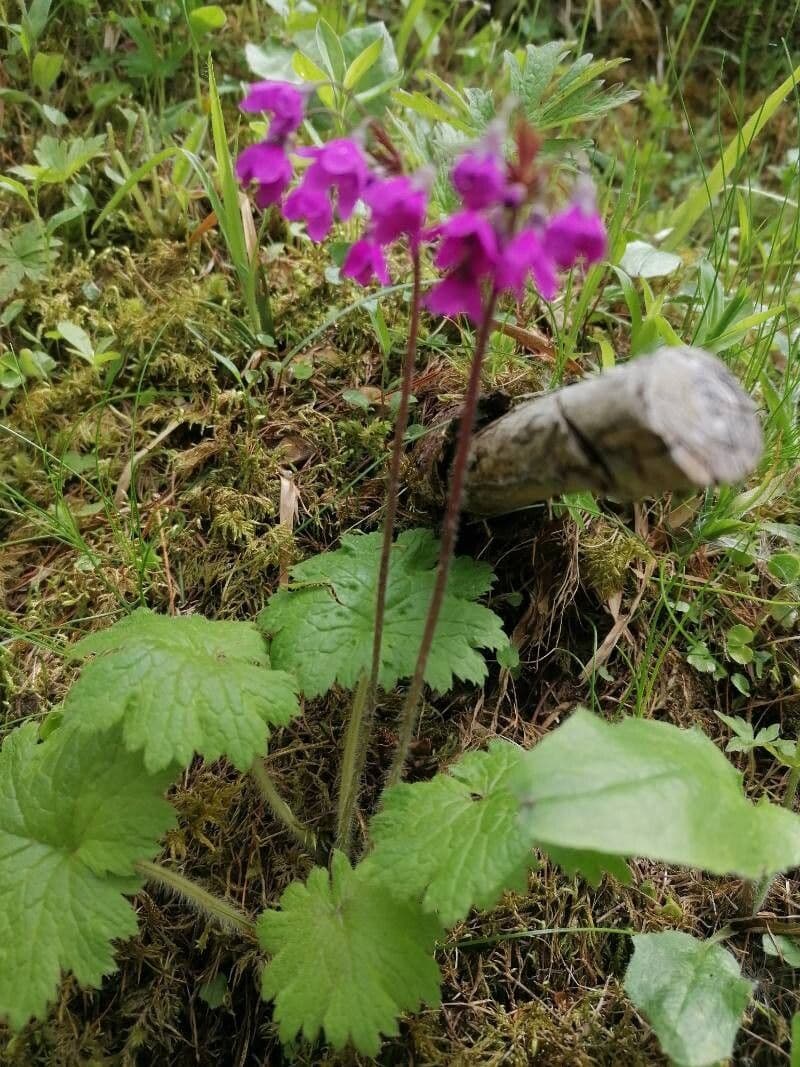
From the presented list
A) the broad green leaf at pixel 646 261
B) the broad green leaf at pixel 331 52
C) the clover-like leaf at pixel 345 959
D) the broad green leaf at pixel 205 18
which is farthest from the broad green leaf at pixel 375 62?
the clover-like leaf at pixel 345 959

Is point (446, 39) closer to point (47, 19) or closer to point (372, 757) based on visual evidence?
point (47, 19)

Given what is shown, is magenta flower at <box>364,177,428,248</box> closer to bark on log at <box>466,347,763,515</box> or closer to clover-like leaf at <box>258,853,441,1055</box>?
bark on log at <box>466,347,763,515</box>

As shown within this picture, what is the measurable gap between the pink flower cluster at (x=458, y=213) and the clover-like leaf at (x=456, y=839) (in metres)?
0.93

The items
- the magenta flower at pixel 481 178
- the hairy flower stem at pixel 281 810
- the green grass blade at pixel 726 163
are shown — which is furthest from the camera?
the green grass blade at pixel 726 163

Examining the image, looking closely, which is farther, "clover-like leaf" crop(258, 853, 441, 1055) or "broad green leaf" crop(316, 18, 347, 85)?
"broad green leaf" crop(316, 18, 347, 85)

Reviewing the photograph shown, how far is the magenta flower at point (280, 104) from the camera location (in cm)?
136

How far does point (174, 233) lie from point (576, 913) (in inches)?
96.3

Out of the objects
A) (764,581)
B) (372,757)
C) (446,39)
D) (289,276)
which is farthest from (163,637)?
(446,39)

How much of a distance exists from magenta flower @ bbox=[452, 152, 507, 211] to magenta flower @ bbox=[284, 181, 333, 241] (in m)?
0.31

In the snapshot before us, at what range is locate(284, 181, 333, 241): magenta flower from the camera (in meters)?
1.39

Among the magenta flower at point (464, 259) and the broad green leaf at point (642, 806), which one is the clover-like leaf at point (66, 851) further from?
the magenta flower at point (464, 259)

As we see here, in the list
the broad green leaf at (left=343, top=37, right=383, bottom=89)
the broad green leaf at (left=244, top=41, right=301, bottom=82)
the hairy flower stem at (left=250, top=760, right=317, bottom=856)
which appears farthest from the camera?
the broad green leaf at (left=244, top=41, right=301, bottom=82)

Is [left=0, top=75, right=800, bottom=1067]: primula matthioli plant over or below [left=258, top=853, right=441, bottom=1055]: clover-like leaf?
over

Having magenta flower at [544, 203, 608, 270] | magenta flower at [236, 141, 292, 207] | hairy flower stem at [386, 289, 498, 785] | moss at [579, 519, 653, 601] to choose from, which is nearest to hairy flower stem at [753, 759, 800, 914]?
moss at [579, 519, 653, 601]
